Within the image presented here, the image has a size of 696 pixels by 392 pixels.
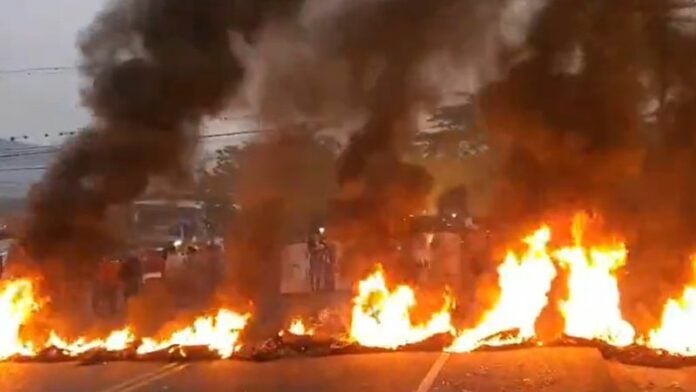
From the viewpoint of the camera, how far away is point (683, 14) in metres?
19.4

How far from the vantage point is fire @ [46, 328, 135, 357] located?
59.5 ft

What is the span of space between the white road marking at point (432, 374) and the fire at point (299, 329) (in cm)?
330

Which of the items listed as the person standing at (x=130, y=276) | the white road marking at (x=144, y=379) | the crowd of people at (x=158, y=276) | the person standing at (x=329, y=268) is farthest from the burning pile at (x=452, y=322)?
the person standing at (x=329, y=268)

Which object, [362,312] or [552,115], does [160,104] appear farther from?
[552,115]

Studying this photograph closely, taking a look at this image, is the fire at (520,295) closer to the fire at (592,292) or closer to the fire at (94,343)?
the fire at (592,292)

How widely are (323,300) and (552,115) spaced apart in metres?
8.78

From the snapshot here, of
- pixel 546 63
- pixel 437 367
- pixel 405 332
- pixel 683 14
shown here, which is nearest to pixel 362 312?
pixel 405 332

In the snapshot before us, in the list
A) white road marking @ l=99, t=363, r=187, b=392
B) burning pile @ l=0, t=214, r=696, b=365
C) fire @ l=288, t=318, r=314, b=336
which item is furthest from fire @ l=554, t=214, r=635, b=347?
white road marking @ l=99, t=363, r=187, b=392

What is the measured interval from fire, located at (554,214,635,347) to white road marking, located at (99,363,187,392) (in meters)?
6.43

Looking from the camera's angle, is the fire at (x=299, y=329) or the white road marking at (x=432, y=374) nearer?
the white road marking at (x=432, y=374)

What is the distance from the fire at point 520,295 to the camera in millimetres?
17562

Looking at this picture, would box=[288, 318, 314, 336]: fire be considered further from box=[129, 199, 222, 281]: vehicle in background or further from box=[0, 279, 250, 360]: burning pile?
box=[129, 199, 222, 281]: vehicle in background

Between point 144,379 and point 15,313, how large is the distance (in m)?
5.88

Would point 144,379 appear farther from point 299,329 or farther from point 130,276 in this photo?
point 130,276
